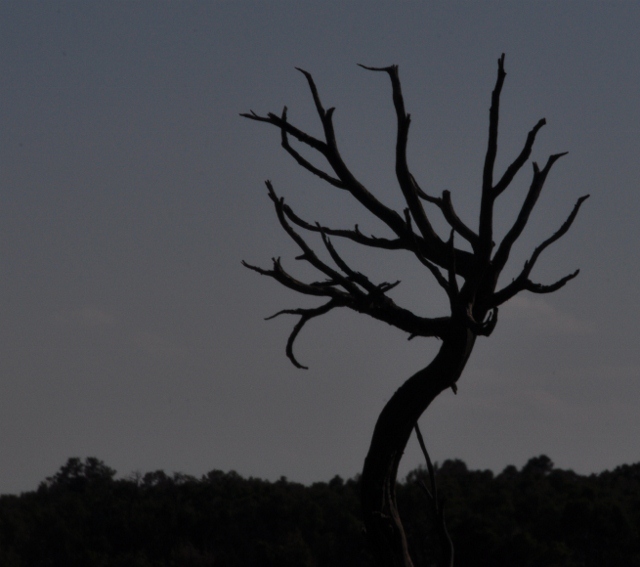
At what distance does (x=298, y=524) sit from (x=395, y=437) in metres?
28.2

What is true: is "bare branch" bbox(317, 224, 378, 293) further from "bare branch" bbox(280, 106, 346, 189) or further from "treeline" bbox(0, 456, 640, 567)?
"treeline" bbox(0, 456, 640, 567)

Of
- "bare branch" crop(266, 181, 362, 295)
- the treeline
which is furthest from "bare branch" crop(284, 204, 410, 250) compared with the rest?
the treeline

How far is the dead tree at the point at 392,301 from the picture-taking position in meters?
4.43

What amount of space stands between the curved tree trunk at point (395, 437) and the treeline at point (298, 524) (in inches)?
778

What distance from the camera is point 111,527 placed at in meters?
34.4

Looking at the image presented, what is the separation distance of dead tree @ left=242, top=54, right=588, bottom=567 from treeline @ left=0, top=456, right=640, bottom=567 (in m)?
19.8

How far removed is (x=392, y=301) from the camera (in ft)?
15.1

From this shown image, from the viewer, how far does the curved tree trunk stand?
176 inches

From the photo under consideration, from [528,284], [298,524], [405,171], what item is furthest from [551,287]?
[298,524]

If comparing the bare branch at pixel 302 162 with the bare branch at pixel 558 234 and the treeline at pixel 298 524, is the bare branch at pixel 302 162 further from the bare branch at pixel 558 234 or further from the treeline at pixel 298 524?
the treeline at pixel 298 524

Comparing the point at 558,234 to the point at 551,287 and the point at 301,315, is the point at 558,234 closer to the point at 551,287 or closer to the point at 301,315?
the point at 551,287

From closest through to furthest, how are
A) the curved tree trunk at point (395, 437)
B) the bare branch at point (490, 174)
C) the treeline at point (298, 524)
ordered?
the bare branch at point (490, 174)
the curved tree trunk at point (395, 437)
the treeline at point (298, 524)

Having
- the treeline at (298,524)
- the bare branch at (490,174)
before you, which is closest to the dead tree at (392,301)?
the bare branch at (490,174)

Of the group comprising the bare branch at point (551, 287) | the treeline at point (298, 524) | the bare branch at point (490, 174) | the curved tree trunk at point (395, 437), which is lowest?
the curved tree trunk at point (395, 437)
